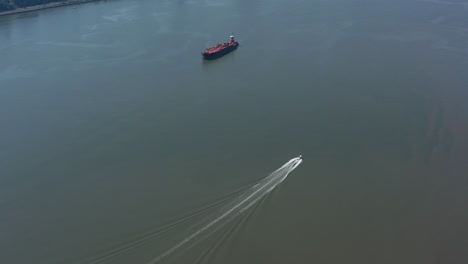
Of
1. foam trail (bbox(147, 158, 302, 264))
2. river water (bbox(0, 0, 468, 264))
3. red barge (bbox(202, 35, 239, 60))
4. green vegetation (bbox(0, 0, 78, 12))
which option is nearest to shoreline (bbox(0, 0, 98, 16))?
green vegetation (bbox(0, 0, 78, 12))

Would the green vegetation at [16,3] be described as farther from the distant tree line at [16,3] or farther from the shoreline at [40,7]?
the shoreline at [40,7]

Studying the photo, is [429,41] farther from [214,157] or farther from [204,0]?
[204,0]

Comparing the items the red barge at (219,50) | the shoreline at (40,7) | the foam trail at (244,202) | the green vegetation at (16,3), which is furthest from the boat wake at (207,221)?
the green vegetation at (16,3)

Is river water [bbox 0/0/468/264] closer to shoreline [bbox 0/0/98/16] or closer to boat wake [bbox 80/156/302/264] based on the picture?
boat wake [bbox 80/156/302/264]

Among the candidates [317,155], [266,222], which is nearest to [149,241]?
[266,222]

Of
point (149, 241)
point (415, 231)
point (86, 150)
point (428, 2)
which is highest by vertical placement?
point (428, 2)

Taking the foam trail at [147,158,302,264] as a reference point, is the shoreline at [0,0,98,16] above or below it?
above

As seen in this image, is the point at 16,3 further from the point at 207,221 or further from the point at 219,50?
the point at 207,221

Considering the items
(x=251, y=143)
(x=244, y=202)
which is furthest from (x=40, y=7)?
(x=244, y=202)
